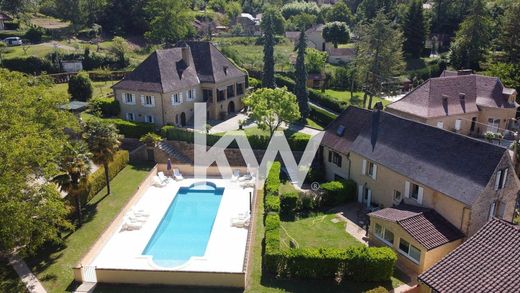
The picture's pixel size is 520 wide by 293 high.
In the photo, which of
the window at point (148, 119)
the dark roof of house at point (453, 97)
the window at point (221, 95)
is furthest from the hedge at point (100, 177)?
the dark roof of house at point (453, 97)

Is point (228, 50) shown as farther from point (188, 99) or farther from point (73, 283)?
point (73, 283)

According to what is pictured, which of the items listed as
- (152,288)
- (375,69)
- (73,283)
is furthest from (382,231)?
(375,69)

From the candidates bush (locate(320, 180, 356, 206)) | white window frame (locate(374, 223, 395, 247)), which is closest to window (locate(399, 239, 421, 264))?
white window frame (locate(374, 223, 395, 247))

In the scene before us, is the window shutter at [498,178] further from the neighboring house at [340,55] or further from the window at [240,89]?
the neighboring house at [340,55]

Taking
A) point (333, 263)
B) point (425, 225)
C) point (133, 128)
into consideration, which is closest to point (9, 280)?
point (333, 263)

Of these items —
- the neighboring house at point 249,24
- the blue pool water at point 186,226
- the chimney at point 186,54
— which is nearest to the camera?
the blue pool water at point 186,226

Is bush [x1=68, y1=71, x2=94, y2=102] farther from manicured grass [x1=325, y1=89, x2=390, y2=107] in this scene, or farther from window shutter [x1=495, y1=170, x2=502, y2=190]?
window shutter [x1=495, y1=170, x2=502, y2=190]
